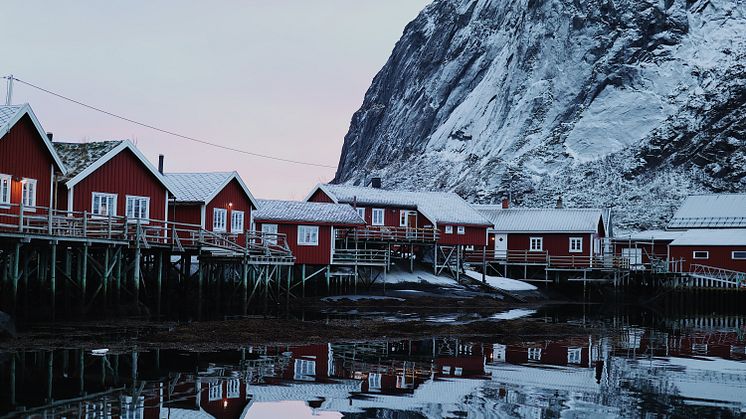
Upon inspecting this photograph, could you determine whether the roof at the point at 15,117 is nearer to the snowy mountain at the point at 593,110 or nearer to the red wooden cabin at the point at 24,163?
the red wooden cabin at the point at 24,163

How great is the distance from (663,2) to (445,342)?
13062cm

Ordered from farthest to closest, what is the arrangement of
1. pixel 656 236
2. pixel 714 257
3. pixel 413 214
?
pixel 656 236, pixel 714 257, pixel 413 214

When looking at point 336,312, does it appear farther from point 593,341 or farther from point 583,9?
point 583,9

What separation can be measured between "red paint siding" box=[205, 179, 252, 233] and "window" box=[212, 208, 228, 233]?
187 mm

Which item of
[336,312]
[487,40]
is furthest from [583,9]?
[336,312]

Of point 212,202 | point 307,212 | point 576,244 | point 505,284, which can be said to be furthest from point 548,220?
point 212,202

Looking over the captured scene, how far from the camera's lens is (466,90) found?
7037 inches

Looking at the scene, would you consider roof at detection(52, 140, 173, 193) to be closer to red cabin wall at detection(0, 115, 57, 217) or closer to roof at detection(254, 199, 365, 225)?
red cabin wall at detection(0, 115, 57, 217)

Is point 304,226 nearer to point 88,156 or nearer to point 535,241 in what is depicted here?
point 88,156

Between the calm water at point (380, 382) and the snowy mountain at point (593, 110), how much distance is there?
89483 millimetres

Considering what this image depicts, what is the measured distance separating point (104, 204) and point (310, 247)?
55.9ft

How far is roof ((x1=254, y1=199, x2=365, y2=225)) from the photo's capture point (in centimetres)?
5566

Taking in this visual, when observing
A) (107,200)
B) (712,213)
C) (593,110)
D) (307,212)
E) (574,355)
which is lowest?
(574,355)

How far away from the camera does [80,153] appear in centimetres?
4131
